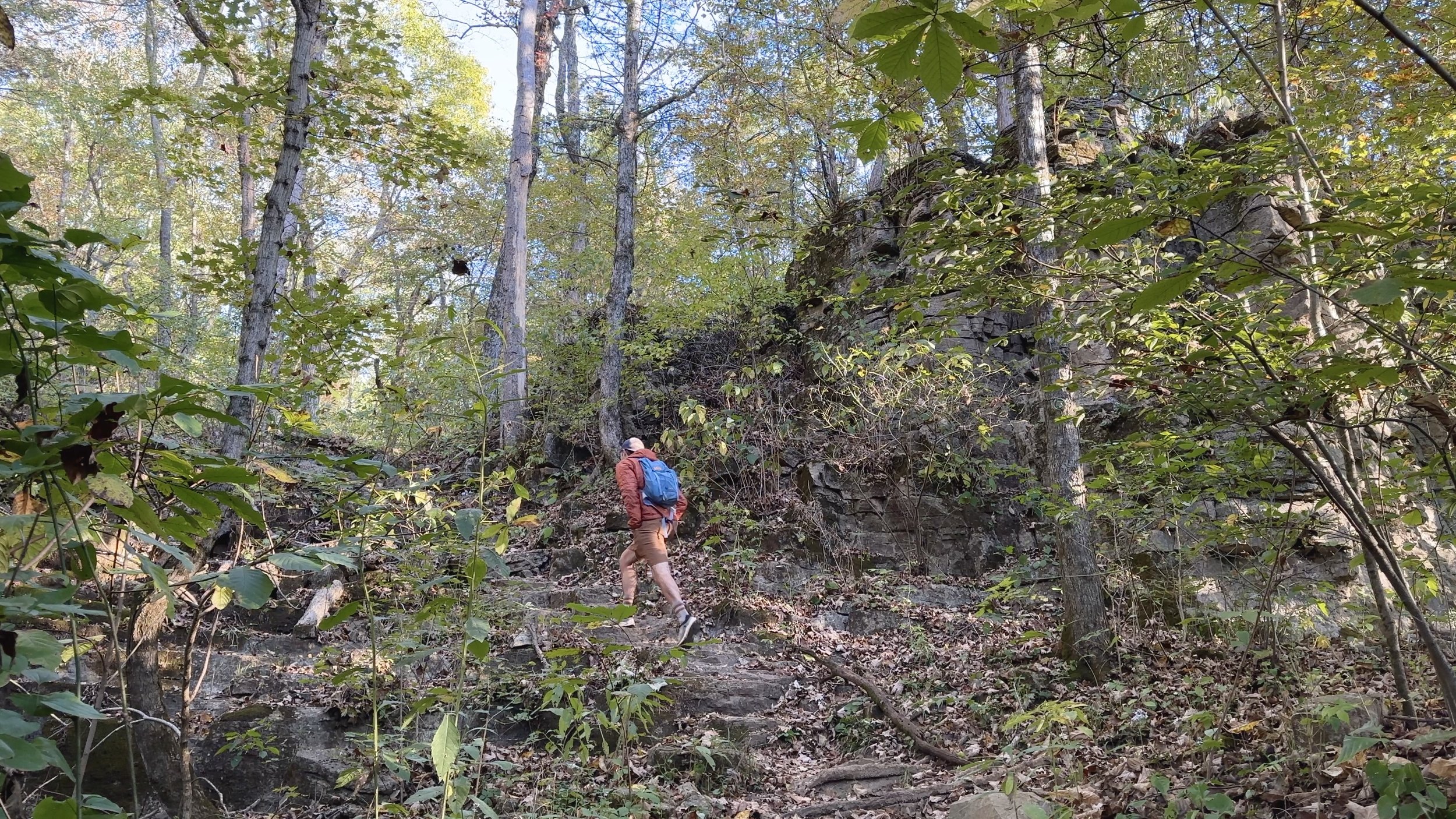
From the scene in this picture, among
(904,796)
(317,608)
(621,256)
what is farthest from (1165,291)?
(621,256)

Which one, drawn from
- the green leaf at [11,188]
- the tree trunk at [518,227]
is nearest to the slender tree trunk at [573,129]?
the tree trunk at [518,227]

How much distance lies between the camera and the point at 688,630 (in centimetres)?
671

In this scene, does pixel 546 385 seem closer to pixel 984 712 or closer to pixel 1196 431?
pixel 984 712

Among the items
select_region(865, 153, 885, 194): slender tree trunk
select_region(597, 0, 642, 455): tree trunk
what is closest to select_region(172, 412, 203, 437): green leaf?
select_region(597, 0, 642, 455): tree trunk

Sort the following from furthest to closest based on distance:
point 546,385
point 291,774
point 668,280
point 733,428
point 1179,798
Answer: point 668,280 → point 546,385 → point 733,428 → point 291,774 → point 1179,798

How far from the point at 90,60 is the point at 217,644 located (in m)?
22.4

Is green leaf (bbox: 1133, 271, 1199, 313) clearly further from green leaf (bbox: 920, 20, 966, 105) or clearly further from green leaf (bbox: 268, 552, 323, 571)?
green leaf (bbox: 268, 552, 323, 571)

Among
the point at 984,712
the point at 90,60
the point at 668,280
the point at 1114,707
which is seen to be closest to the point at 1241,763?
the point at 1114,707

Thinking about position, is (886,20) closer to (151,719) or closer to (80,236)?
(80,236)

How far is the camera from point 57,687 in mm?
5465

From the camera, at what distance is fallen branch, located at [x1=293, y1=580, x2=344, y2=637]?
735cm

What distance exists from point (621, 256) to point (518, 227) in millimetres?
2529

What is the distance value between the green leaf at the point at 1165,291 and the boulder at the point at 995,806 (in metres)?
2.50

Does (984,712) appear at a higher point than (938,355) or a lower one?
lower
